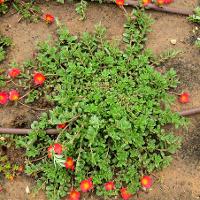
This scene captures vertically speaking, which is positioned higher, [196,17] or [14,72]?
[196,17]

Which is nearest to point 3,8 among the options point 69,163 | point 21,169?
point 21,169

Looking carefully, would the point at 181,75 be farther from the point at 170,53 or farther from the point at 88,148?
the point at 88,148

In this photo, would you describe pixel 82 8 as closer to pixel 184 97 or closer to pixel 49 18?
pixel 49 18

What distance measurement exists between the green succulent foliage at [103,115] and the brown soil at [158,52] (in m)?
0.17

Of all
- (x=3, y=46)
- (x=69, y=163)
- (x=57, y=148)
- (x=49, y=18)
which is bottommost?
(x=69, y=163)

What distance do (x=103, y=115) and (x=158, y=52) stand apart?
98 centimetres

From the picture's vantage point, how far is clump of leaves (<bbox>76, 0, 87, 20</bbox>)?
460cm

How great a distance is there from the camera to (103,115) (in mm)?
4188

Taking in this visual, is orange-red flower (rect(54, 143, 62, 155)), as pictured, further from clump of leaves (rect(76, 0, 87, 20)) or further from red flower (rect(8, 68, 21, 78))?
clump of leaves (rect(76, 0, 87, 20))

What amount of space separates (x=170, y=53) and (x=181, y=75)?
270 mm

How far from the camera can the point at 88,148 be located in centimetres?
419

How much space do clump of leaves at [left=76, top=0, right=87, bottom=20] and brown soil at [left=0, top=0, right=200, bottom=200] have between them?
7 cm

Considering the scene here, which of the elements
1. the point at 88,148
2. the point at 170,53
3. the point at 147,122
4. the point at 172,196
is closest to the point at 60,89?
the point at 88,148

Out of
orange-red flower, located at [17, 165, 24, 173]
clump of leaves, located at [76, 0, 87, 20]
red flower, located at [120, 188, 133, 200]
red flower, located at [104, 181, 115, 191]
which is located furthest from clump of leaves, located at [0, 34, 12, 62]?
red flower, located at [120, 188, 133, 200]
